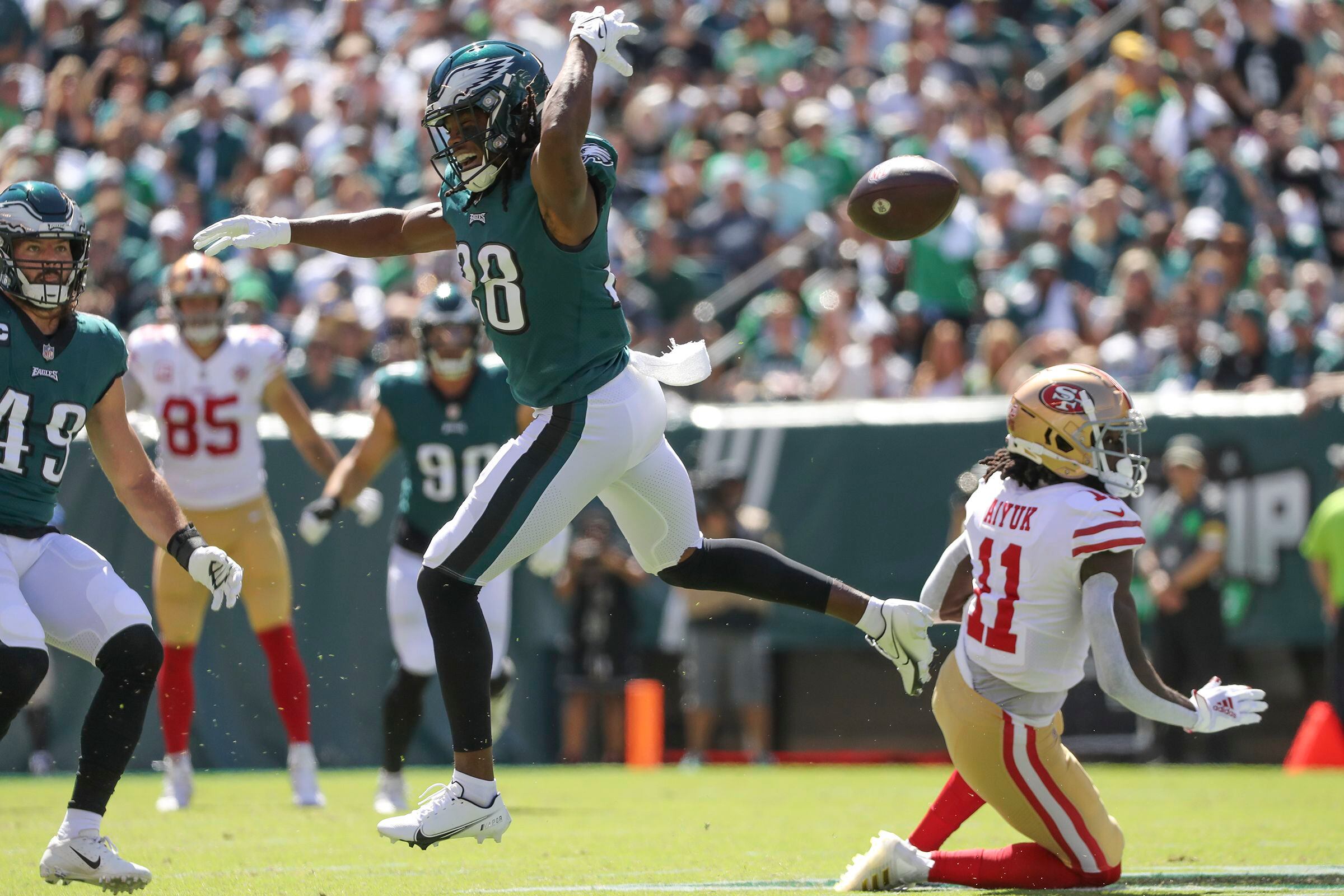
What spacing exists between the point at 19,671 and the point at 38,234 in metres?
1.16

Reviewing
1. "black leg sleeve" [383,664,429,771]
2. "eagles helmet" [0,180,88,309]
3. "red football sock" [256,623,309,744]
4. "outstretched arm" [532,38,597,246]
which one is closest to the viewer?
"outstretched arm" [532,38,597,246]

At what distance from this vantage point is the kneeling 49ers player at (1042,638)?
14.6 ft

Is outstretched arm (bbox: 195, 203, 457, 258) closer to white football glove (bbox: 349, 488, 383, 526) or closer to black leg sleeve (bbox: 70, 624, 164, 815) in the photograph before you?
black leg sleeve (bbox: 70, 624, 164, 815)

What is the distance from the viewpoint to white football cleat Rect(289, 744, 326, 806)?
291 inches

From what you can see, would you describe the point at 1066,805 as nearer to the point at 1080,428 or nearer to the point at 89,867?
the point at 1080,428

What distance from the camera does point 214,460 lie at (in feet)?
25.1

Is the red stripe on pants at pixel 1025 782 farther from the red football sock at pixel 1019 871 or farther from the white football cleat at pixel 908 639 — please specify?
the white football cleat at pixel 908 639

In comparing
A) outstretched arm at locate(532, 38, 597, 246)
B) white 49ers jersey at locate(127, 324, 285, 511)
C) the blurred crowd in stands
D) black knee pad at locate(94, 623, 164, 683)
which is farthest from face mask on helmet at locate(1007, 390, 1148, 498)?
the blurred crowd in stands

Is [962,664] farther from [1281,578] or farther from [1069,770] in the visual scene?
[1281,578]

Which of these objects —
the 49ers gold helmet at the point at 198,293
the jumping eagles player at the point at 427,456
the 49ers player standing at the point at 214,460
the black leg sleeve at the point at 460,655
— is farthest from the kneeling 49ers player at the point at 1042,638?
the 49ers gold helmet at the point at 198,293

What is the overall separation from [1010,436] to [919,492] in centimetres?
526

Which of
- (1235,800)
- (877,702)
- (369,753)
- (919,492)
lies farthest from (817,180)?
(1235,800)

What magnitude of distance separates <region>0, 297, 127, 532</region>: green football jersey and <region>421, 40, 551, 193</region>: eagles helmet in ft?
3.55

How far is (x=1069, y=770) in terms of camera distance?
4.55 meters
